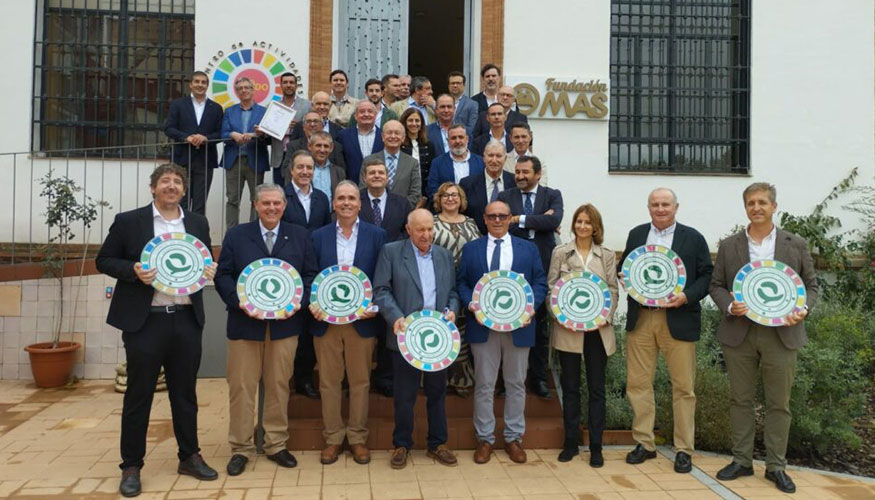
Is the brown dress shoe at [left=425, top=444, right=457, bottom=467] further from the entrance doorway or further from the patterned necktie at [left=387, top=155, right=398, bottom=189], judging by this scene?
the entrance doorway

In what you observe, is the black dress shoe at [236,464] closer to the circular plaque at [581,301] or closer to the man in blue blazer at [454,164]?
the circular plaque at [581,301]

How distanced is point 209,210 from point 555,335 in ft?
16.2

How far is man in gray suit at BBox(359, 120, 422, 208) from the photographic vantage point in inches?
222

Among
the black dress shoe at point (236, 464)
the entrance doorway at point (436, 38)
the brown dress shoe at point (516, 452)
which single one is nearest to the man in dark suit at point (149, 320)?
the black dress shoe at point (236, 464)

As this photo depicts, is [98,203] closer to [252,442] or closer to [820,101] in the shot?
[252,442]

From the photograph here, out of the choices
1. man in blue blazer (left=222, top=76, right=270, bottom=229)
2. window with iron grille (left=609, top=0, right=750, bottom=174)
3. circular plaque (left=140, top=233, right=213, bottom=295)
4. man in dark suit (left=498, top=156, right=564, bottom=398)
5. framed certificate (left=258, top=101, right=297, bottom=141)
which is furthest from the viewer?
window with iron grille (left=609, top=0, right=750, bottom=174)

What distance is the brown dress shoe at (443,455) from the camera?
15.5 feet

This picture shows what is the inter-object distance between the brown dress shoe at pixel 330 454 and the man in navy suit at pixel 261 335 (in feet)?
0.69

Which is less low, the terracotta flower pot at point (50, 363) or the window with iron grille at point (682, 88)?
the window with iron grille at point (682, 88)

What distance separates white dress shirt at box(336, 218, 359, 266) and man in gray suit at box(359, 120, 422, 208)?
92 cm

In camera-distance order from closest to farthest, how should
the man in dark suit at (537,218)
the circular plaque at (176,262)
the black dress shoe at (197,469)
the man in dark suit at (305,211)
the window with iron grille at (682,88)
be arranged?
1. the circular plaque at (176,262)
2. the black dress shoe at (197,469)
3. the man in dark suit at (305,211)
4. the man in dark suit at (537,218)
5. the window with iron grille at (682,88)

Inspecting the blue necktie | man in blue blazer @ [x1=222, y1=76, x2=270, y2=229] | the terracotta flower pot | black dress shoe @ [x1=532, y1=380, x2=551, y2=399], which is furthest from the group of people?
the terracotta flower pot

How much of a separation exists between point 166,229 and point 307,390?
1.69 meters

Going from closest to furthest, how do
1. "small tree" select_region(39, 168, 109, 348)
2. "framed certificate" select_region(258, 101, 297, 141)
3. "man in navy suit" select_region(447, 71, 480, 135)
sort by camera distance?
1. "framed certificate" select_region(258, 101, 297, 141)
2. "man in navy suit" select_region(447, 71, 480, 135)
3. "small tree" select_region(39, 168, 109, 348)
